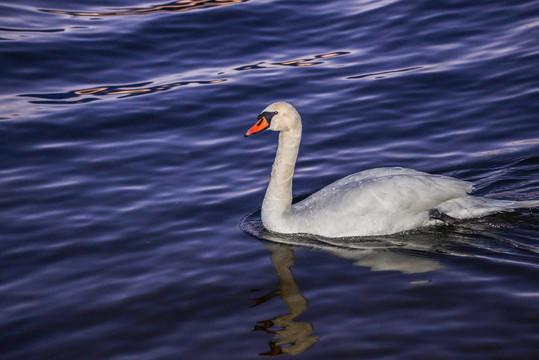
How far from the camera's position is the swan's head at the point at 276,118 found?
26.8 feet

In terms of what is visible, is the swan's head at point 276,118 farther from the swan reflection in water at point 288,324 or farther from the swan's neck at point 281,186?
the swan reflection in water at point 288,324

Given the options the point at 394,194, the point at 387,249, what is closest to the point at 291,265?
the point at 387,249

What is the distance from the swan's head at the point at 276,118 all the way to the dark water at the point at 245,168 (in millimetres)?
1138

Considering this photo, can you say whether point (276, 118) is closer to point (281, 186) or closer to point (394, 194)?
point (281, 186)

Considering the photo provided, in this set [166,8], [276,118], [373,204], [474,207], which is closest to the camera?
[373,204]

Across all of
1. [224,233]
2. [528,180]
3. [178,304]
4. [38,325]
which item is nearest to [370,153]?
[528,180]

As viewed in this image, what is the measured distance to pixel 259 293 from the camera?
6766 millimetres

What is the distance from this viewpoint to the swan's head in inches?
321

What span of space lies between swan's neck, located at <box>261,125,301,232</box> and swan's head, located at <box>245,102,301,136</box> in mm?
128

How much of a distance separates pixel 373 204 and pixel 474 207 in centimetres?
112

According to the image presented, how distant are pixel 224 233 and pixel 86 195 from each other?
2.28 m

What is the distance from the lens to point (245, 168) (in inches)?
406

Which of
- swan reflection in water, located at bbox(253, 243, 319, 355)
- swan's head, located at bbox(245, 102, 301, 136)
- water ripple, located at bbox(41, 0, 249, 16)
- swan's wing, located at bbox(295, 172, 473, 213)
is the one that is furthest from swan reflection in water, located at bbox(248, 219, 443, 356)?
water ripple, located at bbox(41, 0, 249, 16)

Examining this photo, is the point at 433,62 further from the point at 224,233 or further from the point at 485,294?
the point at 485,294
